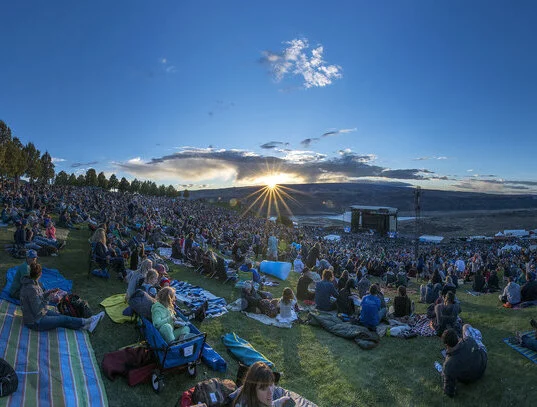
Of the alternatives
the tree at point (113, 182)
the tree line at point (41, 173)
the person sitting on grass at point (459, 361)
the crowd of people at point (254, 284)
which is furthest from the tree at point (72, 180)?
the person sitting on grass at point (459, 361)

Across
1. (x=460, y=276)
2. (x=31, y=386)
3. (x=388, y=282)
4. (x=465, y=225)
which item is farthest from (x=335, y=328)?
(x=465, y=225)

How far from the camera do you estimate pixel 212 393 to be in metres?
4.03

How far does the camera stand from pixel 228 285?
462 inches

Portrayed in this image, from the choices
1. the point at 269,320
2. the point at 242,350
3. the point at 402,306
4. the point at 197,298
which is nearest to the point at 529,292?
the point at 402,306

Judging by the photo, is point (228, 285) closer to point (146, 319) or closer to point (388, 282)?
point (146, 319)

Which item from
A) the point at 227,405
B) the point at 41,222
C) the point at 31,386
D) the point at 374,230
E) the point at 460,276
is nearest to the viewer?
Answer: the point at 227,405

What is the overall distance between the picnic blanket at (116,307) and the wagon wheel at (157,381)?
2257 mm

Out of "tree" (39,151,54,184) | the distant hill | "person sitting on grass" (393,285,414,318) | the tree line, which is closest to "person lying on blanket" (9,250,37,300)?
"person sitting on grass" (393,285,414,318)

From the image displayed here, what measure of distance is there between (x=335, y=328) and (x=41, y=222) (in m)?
14.3

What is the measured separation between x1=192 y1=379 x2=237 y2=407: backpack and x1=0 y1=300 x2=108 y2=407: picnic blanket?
1.41 metres

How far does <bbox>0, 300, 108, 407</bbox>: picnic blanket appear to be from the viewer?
4.23m

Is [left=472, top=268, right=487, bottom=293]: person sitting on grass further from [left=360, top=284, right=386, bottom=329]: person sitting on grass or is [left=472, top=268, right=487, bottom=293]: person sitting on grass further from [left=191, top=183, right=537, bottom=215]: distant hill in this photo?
[left=191, top=183, right=537, bottom=215]: distant hill

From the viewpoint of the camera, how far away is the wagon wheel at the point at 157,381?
Answer: 4.87m

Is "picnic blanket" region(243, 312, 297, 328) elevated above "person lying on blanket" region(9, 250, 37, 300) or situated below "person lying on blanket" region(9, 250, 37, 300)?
below
